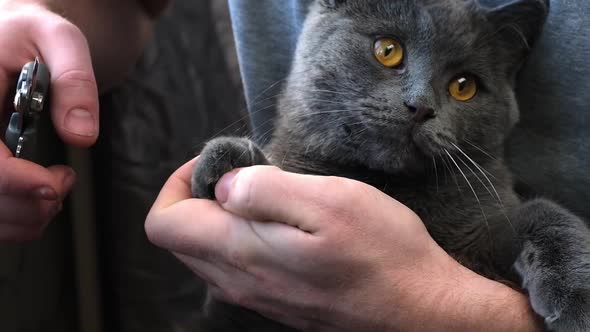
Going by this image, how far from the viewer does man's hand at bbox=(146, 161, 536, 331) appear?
2.38ft

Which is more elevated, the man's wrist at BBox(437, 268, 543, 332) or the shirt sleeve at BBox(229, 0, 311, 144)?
the shirt sleeve at BBox(229, 0, 311, 144)

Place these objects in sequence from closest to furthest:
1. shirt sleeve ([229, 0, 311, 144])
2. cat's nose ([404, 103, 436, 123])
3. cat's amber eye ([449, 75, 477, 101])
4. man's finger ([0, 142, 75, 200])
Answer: man's finger ([0, 142, 75, 200])
cat's nose ([404, 103, 436, 123])
cat's amber eye ([449, 75, 477, 101])
shirt sleeve ([229, 0, 311, 144])

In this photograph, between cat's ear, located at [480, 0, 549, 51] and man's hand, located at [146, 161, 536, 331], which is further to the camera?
cat's ear, located at [480, 0, 549, 51]

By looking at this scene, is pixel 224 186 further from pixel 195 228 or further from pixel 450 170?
pixel 450 170

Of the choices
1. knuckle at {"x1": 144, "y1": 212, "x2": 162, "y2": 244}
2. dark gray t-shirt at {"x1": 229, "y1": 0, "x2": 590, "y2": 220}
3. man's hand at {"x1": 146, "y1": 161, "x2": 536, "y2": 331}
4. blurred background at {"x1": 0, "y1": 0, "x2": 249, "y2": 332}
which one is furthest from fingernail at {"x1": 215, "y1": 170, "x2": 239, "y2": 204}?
blurred background at {"x1": 0, "y1": 0, "x2": 249, "y2": 332}

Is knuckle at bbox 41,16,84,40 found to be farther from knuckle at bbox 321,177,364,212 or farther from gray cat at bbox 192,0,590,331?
knuckle at bbox 321,177,364,212

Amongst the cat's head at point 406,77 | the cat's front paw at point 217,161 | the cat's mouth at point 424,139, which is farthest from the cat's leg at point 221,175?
the cat's mouth at point 424,139

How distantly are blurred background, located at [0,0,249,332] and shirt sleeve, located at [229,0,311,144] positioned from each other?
304mm

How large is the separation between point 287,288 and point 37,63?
1.39 feet

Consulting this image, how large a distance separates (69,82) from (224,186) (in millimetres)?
237

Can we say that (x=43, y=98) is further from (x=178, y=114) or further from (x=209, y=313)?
(x=178, y=114)

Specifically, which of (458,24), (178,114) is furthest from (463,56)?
(178,114)

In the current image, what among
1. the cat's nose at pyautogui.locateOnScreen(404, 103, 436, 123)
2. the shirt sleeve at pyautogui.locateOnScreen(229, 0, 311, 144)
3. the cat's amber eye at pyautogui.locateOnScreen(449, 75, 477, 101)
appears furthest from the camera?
the shirt sleeve at pyautogui.locateOnScreen(229, 0, 311, 144)

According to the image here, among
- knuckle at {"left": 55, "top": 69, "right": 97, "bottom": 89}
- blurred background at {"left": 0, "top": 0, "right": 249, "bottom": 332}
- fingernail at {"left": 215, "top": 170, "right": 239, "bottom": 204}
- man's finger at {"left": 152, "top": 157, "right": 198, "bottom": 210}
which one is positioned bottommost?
blurred background at {"left": 0, "top": 0, "right": 249, "bottom": 332}
